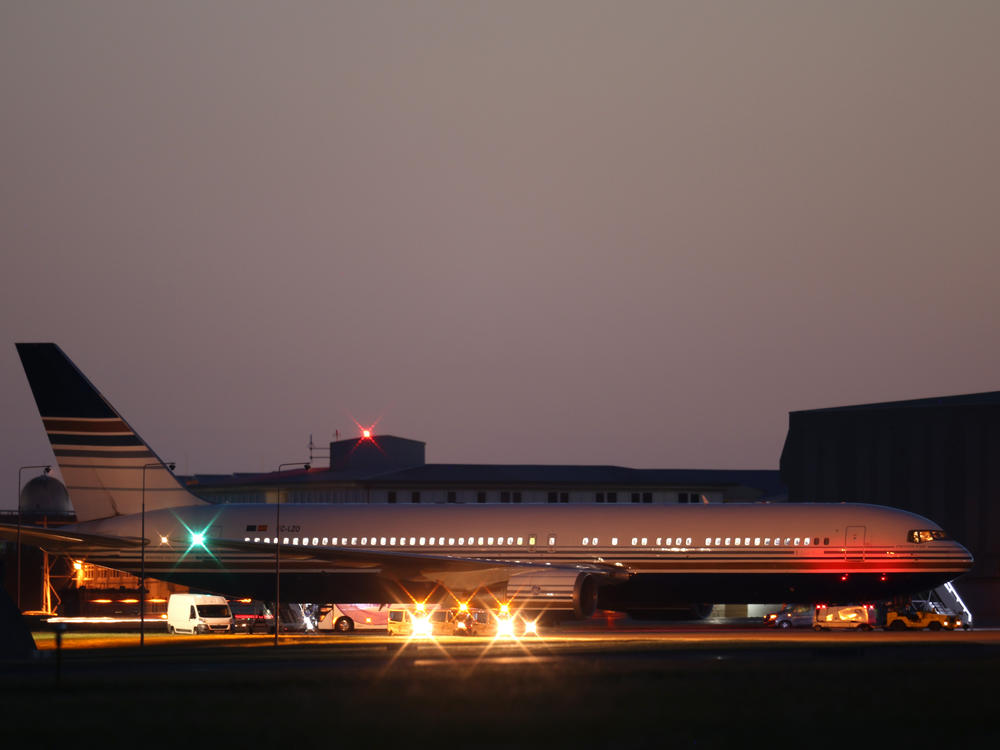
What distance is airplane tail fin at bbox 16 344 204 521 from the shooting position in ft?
220

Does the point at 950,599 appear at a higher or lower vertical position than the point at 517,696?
higher

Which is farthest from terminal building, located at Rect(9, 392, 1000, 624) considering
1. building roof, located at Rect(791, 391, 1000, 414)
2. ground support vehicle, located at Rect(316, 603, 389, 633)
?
ground support vehicle, located at Rect(316, 603, 389, 633)

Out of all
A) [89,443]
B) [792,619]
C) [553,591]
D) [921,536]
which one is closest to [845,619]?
[792,619]

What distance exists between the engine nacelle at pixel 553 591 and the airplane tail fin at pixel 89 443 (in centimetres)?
2027

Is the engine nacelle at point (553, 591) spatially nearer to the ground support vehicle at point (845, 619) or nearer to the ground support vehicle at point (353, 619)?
the ground support vehicle at point (845, 619)

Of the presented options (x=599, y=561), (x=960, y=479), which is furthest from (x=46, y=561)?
(x=960, y=479)

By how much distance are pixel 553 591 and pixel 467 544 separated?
22.4 ft

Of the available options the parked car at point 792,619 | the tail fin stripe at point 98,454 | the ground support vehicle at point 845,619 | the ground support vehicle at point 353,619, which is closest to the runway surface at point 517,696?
the tail fin stripe at point 98,454

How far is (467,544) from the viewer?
200ft

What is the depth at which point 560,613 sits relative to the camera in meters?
55.3

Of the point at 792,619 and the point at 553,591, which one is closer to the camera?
the point at 553,591

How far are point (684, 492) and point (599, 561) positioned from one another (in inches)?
3438

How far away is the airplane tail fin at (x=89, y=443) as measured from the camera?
67.1m

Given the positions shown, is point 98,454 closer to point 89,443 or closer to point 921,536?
point 89,443
